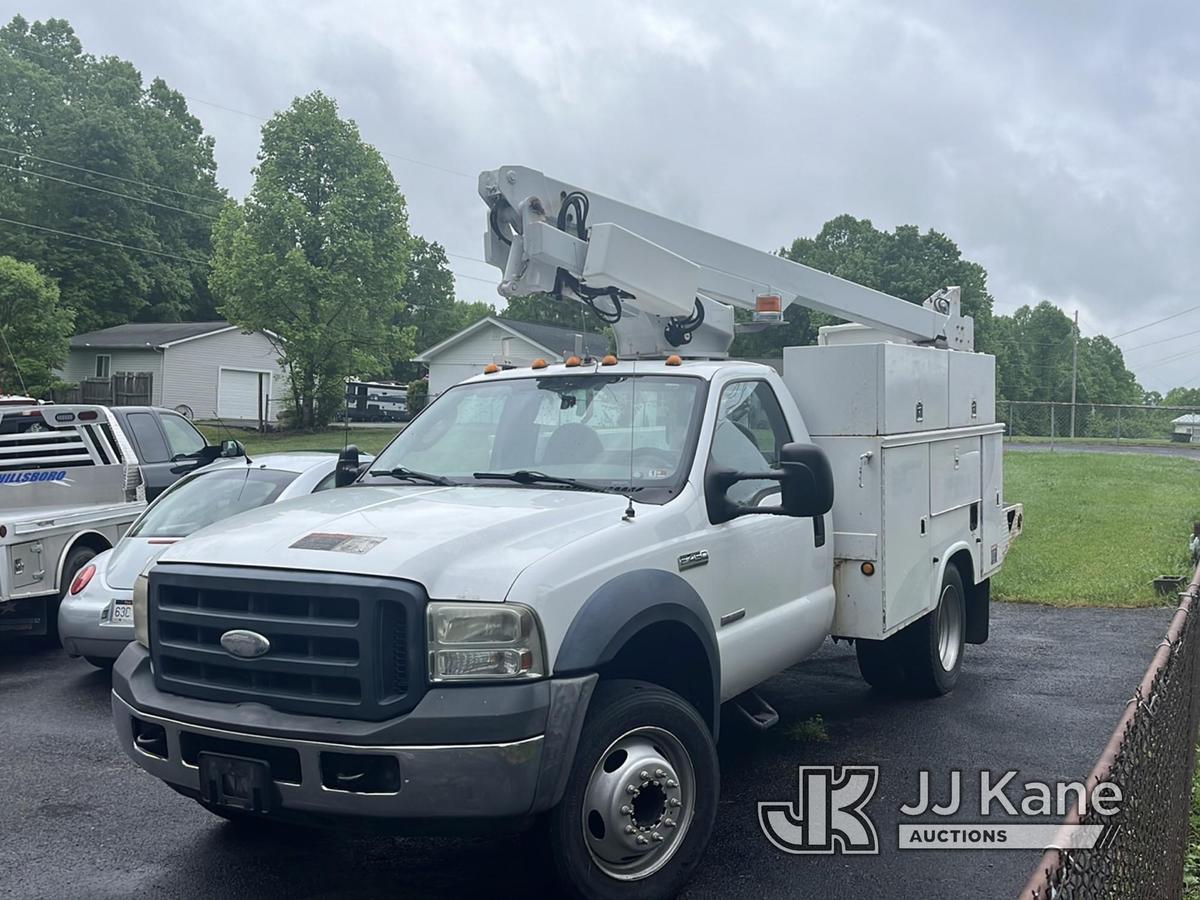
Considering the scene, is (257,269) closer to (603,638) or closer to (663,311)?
(663,311)

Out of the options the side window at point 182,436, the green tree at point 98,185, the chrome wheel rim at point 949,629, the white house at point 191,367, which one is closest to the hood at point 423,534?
the chrome wheel rim at point 949,629

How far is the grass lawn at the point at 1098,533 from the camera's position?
11617 millimetres

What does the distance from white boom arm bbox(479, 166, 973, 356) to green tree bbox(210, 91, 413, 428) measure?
28315mm

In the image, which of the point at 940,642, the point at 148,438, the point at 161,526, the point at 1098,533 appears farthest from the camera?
the point at 1098,533

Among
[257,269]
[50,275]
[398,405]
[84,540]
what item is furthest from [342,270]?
[84,540]

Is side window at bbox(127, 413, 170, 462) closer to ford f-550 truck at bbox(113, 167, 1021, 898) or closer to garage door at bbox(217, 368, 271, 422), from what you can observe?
ford f-550 truck at bbox(113, 167, 1021, 898)

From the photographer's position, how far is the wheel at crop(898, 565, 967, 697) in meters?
7.06

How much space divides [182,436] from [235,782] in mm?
9330

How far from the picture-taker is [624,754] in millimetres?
4195

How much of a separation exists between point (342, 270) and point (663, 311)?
29.7 m

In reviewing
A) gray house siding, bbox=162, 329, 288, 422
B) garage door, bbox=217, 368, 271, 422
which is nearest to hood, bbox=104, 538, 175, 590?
gray house siding, bbox=162, 329, 288, 422

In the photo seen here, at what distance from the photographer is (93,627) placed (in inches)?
296

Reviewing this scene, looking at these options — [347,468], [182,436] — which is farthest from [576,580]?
[182,436]

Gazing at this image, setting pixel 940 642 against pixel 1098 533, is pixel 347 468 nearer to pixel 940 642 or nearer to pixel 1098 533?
pixel 940 642
